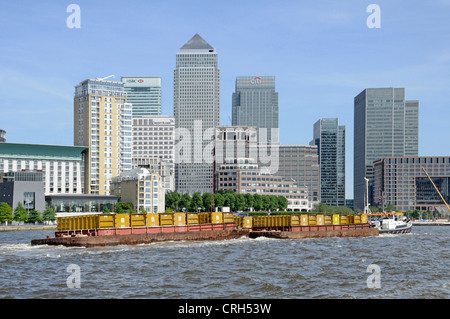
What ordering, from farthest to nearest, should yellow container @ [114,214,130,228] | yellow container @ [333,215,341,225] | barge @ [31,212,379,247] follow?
1. yellow container @ [333,215,341,225]
2. yellow container @ [114,214,130,228]
3. barge @ [31,212,379,247]

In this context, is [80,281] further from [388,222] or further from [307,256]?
[388,222]

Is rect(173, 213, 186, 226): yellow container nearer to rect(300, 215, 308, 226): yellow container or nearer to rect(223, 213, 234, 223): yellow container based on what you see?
rect(223, 213, 234, 223): yellow container

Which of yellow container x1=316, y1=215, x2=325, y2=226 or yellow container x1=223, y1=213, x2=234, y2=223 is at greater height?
yellow container x1=223, y1=213, x2=234, y2=223

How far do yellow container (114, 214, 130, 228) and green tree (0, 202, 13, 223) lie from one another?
4300 inches

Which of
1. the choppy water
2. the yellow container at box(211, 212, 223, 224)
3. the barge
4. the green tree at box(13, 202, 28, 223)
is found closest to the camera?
the choppy water

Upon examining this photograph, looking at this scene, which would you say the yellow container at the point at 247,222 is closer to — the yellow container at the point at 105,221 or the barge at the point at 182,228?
the barge at the point at 182,228

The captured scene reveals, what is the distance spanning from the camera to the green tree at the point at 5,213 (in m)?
190

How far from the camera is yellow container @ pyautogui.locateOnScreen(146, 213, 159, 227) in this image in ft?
322

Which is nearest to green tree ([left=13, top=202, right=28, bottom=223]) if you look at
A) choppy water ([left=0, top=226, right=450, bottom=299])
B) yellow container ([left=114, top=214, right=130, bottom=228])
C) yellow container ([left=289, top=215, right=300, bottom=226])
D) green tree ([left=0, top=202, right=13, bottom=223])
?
green tree ([left=0, top=202, right=13, bottom=223])

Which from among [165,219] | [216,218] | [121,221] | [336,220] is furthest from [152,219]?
[336,220]

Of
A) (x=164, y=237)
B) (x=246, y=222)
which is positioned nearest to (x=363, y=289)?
(x=164, y=237)

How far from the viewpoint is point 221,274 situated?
51375mm

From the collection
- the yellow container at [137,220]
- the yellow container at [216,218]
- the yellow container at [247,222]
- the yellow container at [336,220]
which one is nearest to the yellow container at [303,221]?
the yellow container at [336,220]
